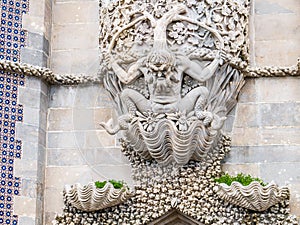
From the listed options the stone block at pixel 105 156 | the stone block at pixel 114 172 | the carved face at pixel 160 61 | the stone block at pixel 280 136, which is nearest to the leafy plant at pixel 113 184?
the stone block at pixel 114 172

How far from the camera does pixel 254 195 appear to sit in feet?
32.1

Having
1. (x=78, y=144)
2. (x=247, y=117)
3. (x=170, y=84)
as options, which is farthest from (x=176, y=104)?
(x=78, y=144)

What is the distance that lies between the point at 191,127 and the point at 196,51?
2.18ft

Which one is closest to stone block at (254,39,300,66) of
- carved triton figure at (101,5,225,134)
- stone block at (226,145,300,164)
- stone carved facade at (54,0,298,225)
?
stone carved facade at (54,0,298,225)

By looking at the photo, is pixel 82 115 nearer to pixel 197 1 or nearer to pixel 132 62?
pixel 132 62

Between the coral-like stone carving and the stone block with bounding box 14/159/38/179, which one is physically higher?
the coral-like stone carving

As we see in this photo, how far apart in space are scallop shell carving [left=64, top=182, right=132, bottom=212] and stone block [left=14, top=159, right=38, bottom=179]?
461 mm

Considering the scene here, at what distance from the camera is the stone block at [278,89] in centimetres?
1036

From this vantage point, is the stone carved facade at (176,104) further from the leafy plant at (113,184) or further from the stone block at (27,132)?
A: the stone block at (27,132)

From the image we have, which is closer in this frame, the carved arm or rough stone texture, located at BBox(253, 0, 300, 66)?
the carved arm

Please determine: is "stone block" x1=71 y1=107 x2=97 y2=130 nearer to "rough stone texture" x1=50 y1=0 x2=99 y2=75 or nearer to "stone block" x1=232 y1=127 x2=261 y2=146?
"rough stone texture" x1=50 y1=0 x2=99 y2=75

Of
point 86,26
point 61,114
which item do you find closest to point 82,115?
point 61,114

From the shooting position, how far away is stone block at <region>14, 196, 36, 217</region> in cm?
1016

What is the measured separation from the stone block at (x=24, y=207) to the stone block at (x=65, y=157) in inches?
18.3
